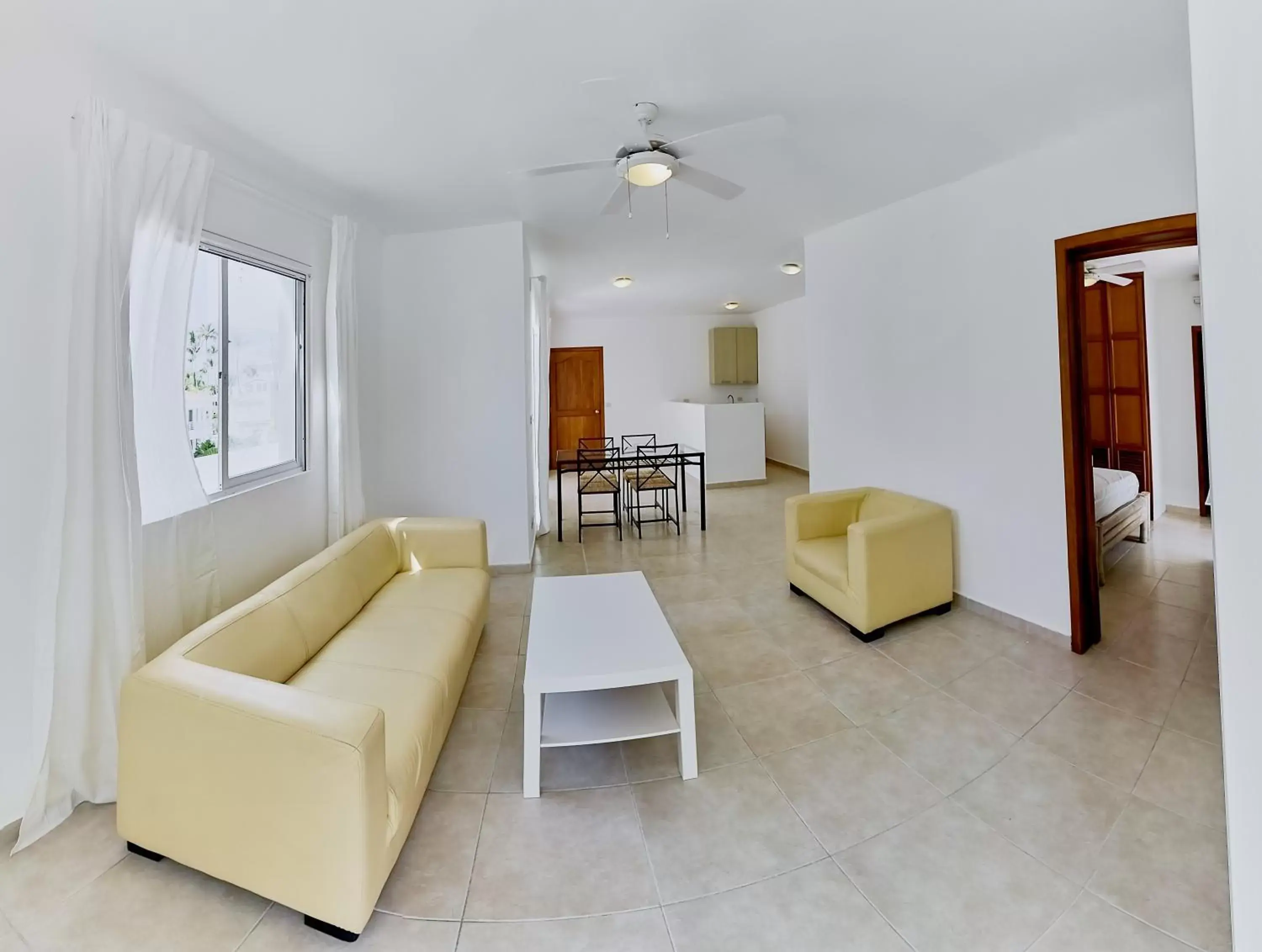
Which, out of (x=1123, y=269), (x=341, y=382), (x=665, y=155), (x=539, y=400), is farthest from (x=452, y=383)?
(x=1123, y=269)

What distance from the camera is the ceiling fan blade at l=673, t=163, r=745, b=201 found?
255cm

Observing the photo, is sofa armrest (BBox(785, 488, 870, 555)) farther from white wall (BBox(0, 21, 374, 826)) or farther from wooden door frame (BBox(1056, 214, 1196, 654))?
white wall (BBox(0, 21, 374, 826))

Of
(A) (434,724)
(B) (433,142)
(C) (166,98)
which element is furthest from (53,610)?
(B) (433,142)

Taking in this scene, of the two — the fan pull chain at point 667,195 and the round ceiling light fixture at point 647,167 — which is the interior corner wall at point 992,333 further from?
the round ceiling light fixture at point 647,167

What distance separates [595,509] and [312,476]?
11.3 feet

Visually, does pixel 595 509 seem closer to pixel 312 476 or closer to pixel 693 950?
pixel 312 476

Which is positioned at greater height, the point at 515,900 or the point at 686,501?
the point at 686,501

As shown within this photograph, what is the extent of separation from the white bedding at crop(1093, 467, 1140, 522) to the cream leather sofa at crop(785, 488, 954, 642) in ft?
4.43

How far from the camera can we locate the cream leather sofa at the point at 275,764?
1.22 m

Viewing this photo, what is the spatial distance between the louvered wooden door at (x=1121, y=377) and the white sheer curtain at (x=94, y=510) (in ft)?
20.7

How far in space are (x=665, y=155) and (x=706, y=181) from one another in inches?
11.5

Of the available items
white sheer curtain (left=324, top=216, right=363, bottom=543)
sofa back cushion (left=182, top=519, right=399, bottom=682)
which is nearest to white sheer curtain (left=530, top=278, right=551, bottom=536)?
white sheer curtain (left=324, top=216, right=363, bottom=543)

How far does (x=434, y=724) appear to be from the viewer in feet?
5.55

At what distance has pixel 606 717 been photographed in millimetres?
1867
